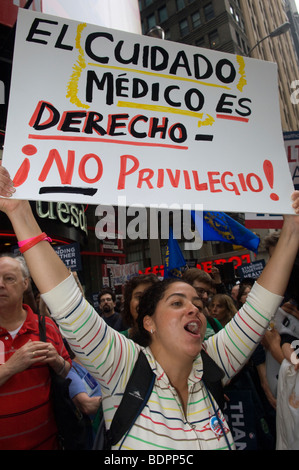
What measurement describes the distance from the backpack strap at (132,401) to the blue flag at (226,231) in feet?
11.3

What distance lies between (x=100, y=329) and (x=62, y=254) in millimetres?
4302

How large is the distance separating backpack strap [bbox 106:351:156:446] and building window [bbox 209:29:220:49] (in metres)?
31.4

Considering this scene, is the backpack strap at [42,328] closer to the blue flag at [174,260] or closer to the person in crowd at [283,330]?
the person in crowd at [283,330]

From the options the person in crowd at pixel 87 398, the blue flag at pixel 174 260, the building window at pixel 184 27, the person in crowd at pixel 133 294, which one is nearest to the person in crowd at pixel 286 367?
the person in crowd at pixel 87 398

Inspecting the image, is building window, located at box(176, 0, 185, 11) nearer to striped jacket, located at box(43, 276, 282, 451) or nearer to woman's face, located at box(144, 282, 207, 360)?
woman's face, located at box(144, 282, 207, 360)

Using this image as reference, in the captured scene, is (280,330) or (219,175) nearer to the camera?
(219,175)

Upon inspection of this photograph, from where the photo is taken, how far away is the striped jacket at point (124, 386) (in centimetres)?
132

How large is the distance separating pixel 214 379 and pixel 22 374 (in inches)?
40.3

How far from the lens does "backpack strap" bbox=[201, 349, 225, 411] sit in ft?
5.18

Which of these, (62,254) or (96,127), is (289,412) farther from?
(62,254)

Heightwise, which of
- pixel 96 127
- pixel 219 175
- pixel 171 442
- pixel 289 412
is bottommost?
pixel 289 412

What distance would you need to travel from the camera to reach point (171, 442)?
1.32 meters
